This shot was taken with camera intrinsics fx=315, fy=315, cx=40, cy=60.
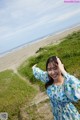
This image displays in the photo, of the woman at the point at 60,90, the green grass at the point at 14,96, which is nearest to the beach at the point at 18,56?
the green grass at the point at 14,96

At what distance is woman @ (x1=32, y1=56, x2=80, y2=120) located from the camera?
4844 millimetres

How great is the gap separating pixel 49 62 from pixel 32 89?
37.9 feet

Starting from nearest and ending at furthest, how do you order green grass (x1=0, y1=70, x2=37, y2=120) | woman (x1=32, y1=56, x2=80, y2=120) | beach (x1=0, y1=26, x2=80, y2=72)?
woman (x1=32, y1=56, x2=80, y2=120)
green grass (x1=0, y1=70, x2=37, y2=120)
beach (x1=0, y1=26, x2=80, y2=72)

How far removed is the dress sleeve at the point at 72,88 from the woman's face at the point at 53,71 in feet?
0.72

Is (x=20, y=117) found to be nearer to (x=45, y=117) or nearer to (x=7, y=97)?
(x=45, y=117)

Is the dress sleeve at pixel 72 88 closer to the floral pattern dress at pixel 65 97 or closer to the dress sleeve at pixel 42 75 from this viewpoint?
the floral pattern dress at pixel 65 97

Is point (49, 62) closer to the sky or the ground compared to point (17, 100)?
closer to the sky

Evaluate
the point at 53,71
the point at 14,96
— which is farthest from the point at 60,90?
the point at 14,96

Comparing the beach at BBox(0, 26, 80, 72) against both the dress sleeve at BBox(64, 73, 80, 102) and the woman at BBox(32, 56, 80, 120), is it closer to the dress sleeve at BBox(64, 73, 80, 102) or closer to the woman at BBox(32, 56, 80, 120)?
the woman at BBox(32, 56, 80, 120)

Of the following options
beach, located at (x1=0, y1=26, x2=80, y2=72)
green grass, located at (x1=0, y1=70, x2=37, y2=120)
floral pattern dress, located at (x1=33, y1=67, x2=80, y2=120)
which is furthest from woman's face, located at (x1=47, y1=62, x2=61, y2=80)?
beach, located at (x1=0, y1=26, x2=80, y2=72)

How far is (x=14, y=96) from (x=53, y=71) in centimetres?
1138

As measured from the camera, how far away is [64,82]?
493 centimetres

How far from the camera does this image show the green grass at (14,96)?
1383 cm

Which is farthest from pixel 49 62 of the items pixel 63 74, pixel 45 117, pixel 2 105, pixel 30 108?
pixel 2 105
